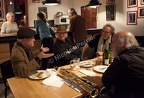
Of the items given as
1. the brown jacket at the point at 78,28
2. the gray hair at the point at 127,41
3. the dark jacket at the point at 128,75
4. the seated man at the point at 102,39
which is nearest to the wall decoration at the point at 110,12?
the brown jacket at the point at 78,28

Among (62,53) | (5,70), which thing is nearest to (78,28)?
(62,53)

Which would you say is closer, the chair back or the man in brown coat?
the chair back

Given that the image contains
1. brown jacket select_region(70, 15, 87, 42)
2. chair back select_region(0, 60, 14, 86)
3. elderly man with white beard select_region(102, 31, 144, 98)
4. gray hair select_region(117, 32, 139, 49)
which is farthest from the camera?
brown jacket select_region(70, 15, 87, 42)

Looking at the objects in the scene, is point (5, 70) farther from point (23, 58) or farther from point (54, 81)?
point (54, 81)

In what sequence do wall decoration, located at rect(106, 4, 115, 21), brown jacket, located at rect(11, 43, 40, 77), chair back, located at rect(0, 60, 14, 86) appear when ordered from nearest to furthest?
1. brown jacket, located at rect(11, 43, 40, 77)
2. chair back, located at rect(0, 60, 14, 86)
3. wall decoration, located at rect(106, 4, 115, 21)

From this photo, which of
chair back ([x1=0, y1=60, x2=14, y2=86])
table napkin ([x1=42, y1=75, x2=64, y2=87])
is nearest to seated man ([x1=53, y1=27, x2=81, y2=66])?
chair back ([x1=0, y1=60, x2=14, y2=86])

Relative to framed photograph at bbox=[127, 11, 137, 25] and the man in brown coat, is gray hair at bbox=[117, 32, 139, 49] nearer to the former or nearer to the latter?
the man in brown coat

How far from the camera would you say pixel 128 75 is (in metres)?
1.31

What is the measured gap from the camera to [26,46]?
1.97 meters

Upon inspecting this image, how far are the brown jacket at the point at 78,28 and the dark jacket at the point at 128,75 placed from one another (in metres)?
2.81

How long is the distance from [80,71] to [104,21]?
3780 millimetres

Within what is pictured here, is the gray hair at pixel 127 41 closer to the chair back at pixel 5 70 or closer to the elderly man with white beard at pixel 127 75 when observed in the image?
the elderly man with white beard at pixel 127 75

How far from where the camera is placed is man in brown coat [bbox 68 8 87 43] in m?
4.11

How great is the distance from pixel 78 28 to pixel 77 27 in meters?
0.04
